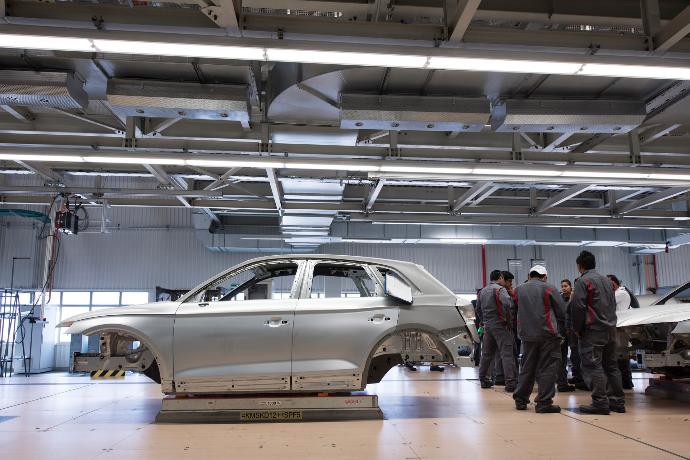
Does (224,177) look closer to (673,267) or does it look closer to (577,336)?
(577,336)

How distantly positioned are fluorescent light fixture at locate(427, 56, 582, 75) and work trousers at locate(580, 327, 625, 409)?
2636 millimetres

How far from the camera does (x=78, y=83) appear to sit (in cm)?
640

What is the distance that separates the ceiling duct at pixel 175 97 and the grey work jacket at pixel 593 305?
4.25 metres

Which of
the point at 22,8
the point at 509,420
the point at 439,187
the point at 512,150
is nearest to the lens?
the point at 22,8

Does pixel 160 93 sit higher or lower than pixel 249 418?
higher

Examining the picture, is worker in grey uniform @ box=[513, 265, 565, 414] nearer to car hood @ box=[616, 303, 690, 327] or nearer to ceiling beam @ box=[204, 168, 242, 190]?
car hood @ box=[616, 303, 690, 327]

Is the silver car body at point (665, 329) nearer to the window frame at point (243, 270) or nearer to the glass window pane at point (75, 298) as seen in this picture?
the window frame at point (243, 270)

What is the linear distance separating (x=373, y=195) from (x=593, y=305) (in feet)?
22.6

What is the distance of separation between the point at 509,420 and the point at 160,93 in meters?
5.13

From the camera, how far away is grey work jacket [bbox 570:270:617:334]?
220 inches

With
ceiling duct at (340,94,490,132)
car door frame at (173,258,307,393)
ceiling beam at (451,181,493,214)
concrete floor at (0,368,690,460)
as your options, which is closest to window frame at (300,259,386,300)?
car door frame at (173,258,307,393)

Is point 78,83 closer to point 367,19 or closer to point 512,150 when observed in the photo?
point 367,19

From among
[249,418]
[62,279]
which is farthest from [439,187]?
[62,279]

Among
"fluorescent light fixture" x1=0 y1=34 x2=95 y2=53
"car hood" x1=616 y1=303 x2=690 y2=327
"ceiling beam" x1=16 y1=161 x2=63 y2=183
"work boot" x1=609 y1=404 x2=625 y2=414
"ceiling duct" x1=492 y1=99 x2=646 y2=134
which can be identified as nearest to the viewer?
"fluorescent light fixture" x1=0 y1=34 x2=95 y2=53
